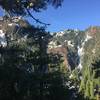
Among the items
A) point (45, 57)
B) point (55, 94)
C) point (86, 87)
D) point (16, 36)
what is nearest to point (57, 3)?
point (55, 94)

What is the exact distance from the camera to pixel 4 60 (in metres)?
22.7

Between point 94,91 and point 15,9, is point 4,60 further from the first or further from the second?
point 94,91

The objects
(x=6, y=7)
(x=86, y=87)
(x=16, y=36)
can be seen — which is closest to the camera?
(x=6, y=7)

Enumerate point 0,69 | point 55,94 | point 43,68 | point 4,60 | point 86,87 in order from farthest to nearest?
1. point 86,87
2. point 43,68
3. point 55,94
4. point 4,60
5. point 0,69

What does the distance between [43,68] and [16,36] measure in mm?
5484

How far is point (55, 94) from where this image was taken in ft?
112

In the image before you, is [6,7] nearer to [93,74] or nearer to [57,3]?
[57,3]

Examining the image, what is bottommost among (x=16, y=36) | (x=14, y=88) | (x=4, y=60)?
(x=14, y=88)

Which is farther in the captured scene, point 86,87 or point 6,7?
point 86,87

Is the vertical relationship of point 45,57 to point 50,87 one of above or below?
above

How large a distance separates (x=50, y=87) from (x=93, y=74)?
80.0 feet

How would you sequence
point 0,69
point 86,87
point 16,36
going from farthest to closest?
point 86,87 → point 16,36 → point 0,69

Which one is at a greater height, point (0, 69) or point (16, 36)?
point (16, 36)

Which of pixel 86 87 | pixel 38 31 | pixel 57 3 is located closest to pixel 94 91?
pixel 86 87
